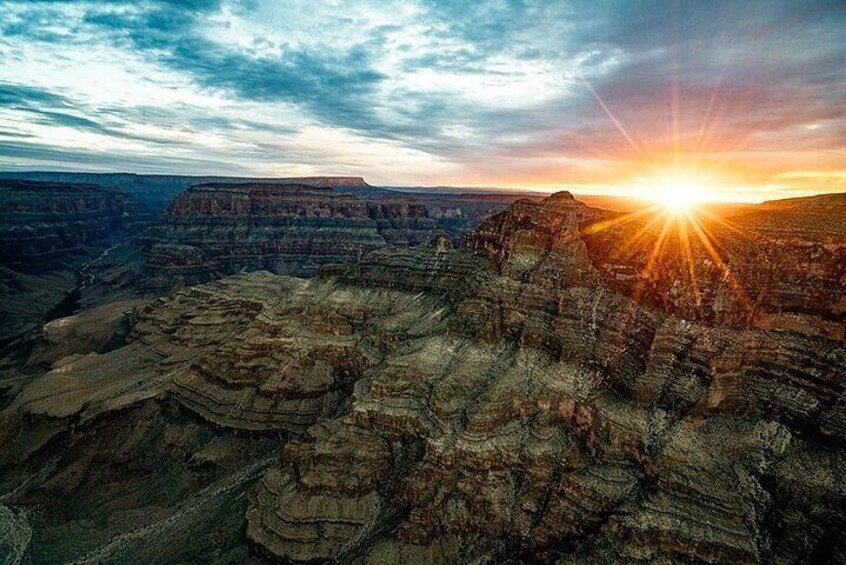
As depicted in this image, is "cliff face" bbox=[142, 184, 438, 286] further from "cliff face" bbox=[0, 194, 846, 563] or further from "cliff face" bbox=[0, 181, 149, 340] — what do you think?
"cliff face" bbox=[0, 194, 846, 563]

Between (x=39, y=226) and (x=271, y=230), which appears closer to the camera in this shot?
(x=39, y=226)

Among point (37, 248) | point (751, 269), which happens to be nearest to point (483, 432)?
point (751, 269)

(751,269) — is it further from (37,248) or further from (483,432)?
(37,248)

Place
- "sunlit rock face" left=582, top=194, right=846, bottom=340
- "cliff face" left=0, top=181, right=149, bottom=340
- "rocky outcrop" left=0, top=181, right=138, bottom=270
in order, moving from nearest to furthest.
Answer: "sunlit rock face" left=582, top=194, right=846, bottom=340 < "cliff face" left=0, top=181, right=149, bottom=340 < "rocky outcrop" left=0, top=181, right=138, bottom=270

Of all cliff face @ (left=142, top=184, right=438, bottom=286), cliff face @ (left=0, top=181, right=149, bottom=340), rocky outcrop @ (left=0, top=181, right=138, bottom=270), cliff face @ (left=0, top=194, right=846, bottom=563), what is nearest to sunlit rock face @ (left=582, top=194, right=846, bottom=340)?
cliff face @ (left=0, top=194, right=846, bottom=563)

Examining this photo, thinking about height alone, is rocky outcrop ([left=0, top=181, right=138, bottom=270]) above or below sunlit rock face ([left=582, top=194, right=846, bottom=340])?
below

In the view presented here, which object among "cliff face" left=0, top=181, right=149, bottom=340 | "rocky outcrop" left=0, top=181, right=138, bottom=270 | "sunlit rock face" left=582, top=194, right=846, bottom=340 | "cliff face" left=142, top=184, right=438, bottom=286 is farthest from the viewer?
"cliff face" left=142, top=184, right=438, bottom=286
